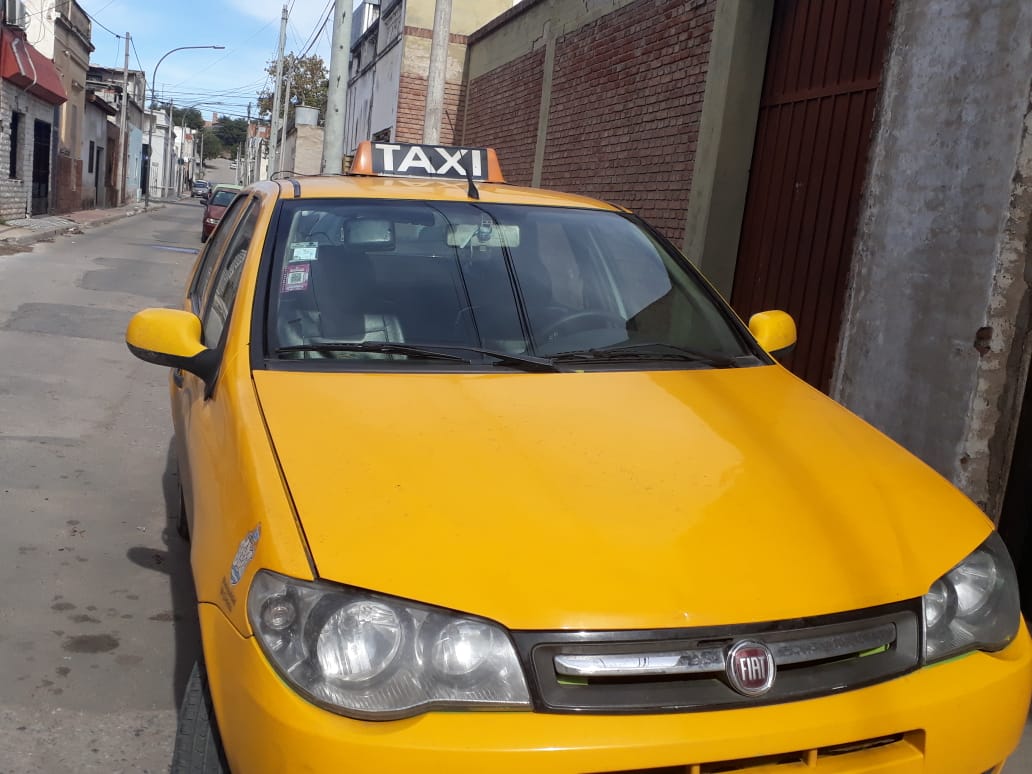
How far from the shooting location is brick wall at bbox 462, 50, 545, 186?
532 inches

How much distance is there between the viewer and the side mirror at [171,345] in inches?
115

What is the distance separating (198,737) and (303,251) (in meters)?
1.62

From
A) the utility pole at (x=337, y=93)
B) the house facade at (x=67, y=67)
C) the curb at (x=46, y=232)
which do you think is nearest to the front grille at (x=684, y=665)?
the utility pole at (x=337, y=93)

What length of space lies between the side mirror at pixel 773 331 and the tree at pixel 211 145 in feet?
468

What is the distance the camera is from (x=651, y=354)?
315cm

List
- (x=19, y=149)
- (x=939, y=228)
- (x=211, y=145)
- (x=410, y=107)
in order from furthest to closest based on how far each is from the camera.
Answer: (x=211, y=145) → (x=19, y=149) → (x=410, y=107) → (x=939, y=228)

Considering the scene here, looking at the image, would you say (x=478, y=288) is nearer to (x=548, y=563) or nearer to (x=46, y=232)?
(x=548, y=563)

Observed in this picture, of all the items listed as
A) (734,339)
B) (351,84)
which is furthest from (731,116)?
(351,84)

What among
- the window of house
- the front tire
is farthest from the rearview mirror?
the window of house

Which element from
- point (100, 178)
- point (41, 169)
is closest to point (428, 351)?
point (41, 169)

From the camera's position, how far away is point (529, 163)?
1361cm

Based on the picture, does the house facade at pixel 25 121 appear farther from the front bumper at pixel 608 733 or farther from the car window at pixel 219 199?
the front bumper at pixel 608 733

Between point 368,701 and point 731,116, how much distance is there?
6996mm

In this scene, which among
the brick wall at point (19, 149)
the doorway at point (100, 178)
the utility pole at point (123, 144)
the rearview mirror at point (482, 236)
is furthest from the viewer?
the utility pole at point (123, 144)
